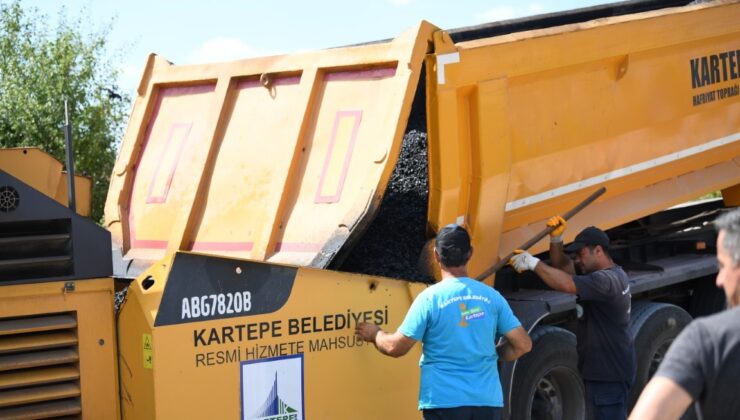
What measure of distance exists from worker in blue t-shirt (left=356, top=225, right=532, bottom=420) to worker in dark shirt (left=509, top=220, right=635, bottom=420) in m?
1.03

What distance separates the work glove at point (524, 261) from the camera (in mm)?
5242

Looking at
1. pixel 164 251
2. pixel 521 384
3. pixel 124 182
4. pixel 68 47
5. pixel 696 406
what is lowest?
pixel 521 384

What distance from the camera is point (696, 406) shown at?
7.82 feet

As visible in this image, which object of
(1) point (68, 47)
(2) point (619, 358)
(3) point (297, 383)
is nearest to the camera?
(3) point (297, 383)

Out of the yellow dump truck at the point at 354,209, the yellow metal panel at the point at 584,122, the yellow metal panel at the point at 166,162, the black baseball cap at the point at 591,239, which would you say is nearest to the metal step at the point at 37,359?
the yellow dump truck at the point at 354,209

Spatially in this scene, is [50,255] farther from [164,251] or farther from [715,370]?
[715,370]

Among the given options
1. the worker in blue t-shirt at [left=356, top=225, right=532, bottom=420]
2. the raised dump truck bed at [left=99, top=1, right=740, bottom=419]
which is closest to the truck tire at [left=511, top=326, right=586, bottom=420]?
the raised dump truck bed at [left=99, top=1, right=740, bottom=419]

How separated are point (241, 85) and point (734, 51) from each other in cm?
352

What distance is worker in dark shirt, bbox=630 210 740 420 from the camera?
2.30m

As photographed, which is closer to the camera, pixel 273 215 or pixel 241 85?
pixel 273 215

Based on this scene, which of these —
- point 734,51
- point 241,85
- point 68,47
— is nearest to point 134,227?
point 241,85

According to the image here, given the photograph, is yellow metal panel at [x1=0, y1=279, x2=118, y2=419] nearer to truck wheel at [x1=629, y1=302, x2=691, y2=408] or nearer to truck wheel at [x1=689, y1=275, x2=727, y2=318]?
truck wheel at [x1=629, y1=302, x2=691, y2=408]

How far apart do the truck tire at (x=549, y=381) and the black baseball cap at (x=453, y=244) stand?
1.54 metres

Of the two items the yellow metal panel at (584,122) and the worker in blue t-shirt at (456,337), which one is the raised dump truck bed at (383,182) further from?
the worker in blue t-shirt at (456,337)
